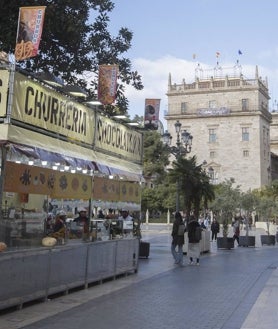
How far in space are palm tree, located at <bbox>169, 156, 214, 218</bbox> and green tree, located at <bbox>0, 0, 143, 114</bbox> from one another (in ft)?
27.4

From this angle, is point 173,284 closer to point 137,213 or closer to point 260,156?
point 137,213

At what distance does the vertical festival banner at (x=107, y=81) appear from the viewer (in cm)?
1381

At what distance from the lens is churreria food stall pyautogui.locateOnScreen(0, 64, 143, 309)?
346 inches

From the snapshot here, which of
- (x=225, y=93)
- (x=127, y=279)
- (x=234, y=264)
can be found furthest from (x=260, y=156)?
(x=127, y=279)

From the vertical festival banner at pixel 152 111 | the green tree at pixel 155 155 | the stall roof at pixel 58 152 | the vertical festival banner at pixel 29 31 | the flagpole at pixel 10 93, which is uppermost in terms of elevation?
the green tree at pixel 155 155

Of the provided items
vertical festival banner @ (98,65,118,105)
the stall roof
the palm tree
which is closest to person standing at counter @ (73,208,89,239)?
the stall roof

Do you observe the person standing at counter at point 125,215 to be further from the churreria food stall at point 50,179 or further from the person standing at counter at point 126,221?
the churreria food stall at point 50,179

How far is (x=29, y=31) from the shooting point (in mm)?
10336

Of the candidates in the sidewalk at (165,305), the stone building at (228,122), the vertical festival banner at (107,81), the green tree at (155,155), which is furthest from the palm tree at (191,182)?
the stone building at (228,122)

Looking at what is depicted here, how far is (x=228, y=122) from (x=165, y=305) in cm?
8374

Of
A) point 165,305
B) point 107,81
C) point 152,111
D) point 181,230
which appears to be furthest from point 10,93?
point 152,111

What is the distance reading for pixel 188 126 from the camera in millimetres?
93375

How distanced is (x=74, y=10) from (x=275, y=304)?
8595 millimetres

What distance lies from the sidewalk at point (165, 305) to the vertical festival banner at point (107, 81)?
5.00 m
